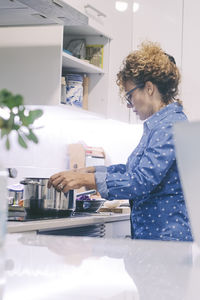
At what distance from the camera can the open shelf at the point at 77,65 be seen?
2.79m

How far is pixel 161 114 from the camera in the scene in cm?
216

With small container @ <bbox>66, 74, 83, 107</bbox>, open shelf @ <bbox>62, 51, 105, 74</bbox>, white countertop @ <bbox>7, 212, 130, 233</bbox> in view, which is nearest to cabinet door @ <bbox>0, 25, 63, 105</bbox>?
open shelf @ <bbox>62, 51, 105, 74</bbox>

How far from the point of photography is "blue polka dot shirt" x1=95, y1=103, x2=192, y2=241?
199 centimetres

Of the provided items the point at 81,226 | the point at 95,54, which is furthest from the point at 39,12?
the point at 95,54

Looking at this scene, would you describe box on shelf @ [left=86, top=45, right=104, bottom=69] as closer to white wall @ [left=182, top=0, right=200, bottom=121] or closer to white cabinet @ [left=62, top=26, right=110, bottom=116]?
white cabinet @ [left=62, top=26, right=110, bottom=116]

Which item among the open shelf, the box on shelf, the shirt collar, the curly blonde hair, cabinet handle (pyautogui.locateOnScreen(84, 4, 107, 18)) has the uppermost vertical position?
cabinet handle (pyautogui.locateOnScreen(84, 4, 107, 18))

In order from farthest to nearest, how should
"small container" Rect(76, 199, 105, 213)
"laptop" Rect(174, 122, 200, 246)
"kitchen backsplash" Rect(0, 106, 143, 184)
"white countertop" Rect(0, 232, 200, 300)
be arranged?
1. "kitchen backsplash" Rect(0, 106, 143, 184)
2. "small container" Rect(76, 199, 105, 213)
3. "laptop" Rect(174, 122, 200, 246)
4. "white countertop" Rect(0, 232, 200, 300)

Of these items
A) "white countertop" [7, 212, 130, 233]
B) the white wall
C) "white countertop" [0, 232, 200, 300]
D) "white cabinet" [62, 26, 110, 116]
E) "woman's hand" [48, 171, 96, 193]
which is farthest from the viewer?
the white wall

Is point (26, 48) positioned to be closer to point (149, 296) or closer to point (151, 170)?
point (151, 170)

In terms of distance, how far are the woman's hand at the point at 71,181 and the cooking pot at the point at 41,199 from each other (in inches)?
1.9

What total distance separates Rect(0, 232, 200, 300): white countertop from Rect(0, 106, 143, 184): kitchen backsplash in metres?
1.74

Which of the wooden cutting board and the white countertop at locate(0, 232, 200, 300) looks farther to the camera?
the wooden cutting board

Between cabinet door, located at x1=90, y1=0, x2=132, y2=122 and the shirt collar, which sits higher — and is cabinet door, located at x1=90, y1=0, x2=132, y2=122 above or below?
above

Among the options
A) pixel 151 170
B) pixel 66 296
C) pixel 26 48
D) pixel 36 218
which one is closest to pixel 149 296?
pixel 66 296
